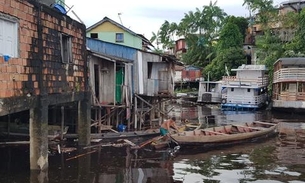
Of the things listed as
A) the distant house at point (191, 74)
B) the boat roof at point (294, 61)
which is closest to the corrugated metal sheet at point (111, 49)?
the boat roof at point (294, 61)

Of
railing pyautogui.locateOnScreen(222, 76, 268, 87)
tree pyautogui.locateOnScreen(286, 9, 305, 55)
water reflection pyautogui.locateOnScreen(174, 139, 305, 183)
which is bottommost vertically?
water reflection pyautogui.locateOnScreen(174, 139, 305, 183)

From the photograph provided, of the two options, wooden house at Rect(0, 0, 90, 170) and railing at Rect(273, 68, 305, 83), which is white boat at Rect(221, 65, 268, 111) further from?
wooden house at Rect(0, 0, 90, 170)

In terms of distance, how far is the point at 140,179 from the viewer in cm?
1294

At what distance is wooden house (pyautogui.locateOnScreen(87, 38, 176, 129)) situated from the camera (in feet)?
65.7

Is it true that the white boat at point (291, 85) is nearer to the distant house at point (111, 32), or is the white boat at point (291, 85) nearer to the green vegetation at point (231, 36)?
the green vegetation at point (231, 36)

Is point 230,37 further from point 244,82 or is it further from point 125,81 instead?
point 125,81

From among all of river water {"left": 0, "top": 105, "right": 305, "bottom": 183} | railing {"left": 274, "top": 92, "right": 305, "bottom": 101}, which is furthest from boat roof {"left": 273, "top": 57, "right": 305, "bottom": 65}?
river water {"left": 0, "top": 105, "right": 305, "bottom": 183}

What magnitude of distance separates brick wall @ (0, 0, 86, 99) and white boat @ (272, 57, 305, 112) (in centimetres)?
2552

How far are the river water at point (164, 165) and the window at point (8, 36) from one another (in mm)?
4267

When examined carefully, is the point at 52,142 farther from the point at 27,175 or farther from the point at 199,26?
the point at 199,26

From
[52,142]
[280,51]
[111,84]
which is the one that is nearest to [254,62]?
[280,51]

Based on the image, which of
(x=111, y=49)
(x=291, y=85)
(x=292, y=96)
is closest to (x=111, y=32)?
(x=111, y=49)

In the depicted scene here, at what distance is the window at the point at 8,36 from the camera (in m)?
10.0

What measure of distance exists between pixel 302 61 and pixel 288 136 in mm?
15586
